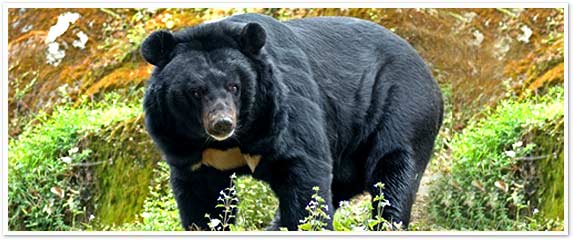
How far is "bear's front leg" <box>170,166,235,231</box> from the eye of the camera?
772cm

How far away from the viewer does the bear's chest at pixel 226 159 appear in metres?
7.55

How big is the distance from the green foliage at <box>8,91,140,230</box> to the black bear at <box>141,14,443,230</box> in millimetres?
2756

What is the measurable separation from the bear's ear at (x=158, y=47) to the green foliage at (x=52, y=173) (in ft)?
10.0

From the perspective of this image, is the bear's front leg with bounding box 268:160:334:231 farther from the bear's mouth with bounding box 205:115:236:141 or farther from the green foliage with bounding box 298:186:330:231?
the bear's mouth with bounding box 205:115:236:141

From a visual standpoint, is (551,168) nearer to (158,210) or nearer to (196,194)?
(158,210)

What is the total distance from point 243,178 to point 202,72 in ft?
8.52

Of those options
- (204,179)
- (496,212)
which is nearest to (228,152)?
(204,179)

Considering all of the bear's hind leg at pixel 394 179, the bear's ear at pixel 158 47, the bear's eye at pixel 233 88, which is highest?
the bear's ear at pixel 158 47

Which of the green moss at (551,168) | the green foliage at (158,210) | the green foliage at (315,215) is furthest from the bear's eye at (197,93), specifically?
the green moss at (551,168)

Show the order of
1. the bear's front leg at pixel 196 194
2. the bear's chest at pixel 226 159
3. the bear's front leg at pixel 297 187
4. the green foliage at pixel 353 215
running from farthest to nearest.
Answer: the green foliage at pixel 353 215 → the bear's front leg at pixel 196 194 → the bear's chest at pixel 226 159 → the bear's front leg at pixel 297 187

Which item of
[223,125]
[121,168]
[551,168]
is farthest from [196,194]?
[551,168]

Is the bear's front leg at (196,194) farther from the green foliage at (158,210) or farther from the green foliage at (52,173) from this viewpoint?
the green foliage at (52,173)
